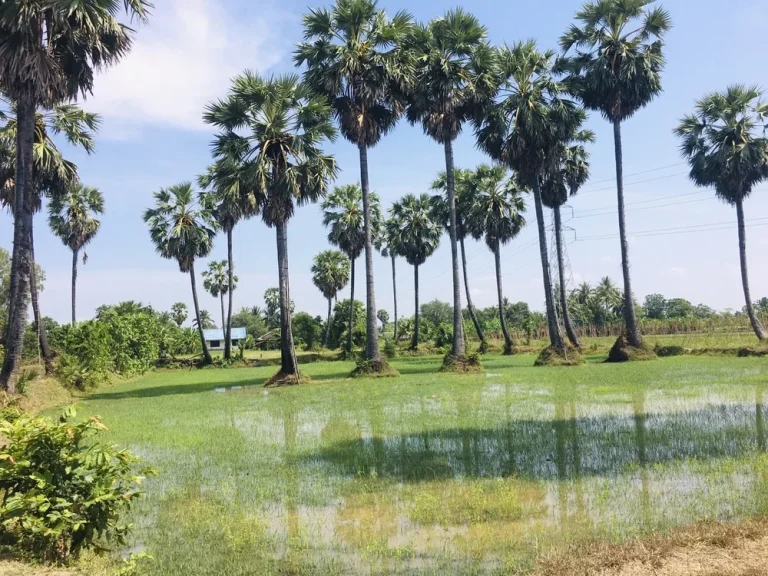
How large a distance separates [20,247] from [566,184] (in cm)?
3105

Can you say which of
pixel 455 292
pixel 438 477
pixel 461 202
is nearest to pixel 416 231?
pixel 461 202

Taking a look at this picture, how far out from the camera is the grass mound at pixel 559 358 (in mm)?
28391

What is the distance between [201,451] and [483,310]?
85.3 meters

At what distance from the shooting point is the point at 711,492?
6.70 meters

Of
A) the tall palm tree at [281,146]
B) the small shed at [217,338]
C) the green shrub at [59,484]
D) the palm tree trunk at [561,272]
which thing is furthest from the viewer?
the small shed at [217,338]

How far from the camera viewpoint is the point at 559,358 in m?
28.8

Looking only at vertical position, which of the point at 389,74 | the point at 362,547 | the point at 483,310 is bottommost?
the point at 362,547

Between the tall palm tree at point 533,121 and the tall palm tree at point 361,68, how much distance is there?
5918 mm

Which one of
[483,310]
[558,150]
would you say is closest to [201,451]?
[558,150]

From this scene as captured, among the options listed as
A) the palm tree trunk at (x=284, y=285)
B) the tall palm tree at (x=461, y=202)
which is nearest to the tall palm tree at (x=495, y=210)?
the tall palm tree at (x=461, y=202)

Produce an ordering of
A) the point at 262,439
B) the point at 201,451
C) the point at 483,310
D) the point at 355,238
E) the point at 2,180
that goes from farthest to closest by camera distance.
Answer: the point at 483,310 < the point at 355,238 < the point at 2,180 < the point at 262,439 < the point at 201,451

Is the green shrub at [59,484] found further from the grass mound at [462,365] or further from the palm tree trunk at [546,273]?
the palm tree trunk at [546,273]

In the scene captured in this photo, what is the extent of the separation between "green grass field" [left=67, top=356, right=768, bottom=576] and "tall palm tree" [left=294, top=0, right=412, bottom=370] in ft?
42.6

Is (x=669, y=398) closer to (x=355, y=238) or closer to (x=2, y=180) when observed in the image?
(x=2, y=180)
